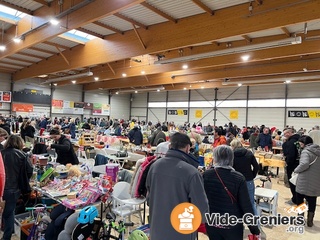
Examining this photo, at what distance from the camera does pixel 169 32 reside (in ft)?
18.9

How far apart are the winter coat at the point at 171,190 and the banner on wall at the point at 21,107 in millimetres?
15670

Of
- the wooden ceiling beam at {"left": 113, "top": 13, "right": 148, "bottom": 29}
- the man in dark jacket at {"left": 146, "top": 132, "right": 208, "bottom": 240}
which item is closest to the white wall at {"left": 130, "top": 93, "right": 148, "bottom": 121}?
the wooden ceiling beam at {"left": 113, "top": 13, "right": 148, "bottom": 29}

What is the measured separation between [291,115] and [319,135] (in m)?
5.92

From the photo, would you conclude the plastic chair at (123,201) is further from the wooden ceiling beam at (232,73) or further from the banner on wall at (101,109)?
the banner on wall at (101,109)

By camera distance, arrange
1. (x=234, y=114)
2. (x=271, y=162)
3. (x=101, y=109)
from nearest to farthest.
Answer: (x=271, y=162), (x=234, y=114), (x=101, y=109)

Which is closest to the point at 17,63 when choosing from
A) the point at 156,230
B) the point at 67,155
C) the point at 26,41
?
the point at 26,41

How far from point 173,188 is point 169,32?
15.6 feet

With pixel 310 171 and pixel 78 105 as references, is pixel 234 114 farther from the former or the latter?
pixel 310 171

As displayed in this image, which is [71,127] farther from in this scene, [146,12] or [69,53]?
[146,12]

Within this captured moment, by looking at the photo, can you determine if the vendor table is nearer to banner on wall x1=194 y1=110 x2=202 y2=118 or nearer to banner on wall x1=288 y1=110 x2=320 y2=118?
banner on wall x1=288 y1=110 x2=320 y2=118

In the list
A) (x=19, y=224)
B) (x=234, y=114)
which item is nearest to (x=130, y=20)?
(x=19, y=224)

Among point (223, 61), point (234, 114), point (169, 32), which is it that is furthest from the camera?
point (234, 114)

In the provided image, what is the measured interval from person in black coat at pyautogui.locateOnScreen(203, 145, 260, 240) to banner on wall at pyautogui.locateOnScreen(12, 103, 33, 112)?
15.8m

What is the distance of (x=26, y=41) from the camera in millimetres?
6543
